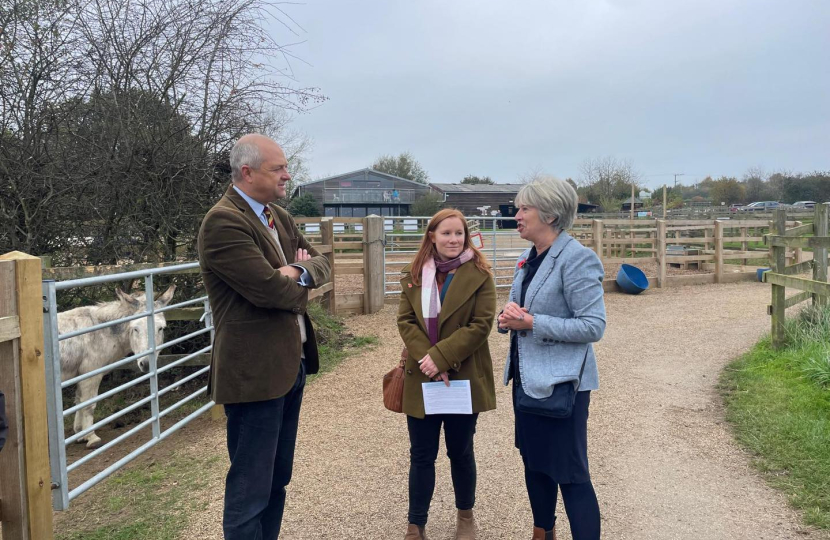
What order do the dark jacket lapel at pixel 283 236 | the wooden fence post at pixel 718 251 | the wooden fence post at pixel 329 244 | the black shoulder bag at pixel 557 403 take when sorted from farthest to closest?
the wooden fence post at pixel 718 251 → the wooden fence post at pixel 329 244 → the dark jacket lapel at pixel 283 236 → the black shoulder bag at pixel 557 403

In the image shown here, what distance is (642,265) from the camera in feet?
50.1

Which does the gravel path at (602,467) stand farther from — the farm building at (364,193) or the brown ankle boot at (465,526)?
the farm building at (364,193)

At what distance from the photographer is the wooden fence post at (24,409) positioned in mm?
2389

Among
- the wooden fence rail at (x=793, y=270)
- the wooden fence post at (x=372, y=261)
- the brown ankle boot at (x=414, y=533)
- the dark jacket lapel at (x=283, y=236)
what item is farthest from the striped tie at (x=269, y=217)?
the wooden fence post at (x=372, y=261)

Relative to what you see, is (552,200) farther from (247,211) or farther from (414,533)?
(414,533)

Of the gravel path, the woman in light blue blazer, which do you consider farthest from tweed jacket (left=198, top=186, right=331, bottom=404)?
the gravel path

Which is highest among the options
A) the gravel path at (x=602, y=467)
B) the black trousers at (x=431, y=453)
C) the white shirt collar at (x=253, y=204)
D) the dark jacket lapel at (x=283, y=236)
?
the white shirt collar at (x=253, y=204)

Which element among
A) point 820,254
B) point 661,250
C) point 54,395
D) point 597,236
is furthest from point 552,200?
point 661,250

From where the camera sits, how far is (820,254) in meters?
6.80

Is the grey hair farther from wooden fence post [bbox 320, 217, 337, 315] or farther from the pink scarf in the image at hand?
wooden fence post [bbox 320, 217, 337, 315]

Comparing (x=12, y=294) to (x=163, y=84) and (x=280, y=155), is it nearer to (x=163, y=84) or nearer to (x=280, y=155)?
(x=280, y=155)

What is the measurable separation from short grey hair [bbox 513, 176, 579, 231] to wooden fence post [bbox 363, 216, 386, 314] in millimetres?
7201

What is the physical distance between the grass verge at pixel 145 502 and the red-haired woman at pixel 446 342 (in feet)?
4.43

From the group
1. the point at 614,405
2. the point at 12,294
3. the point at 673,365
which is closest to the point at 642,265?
the point at 673,365
